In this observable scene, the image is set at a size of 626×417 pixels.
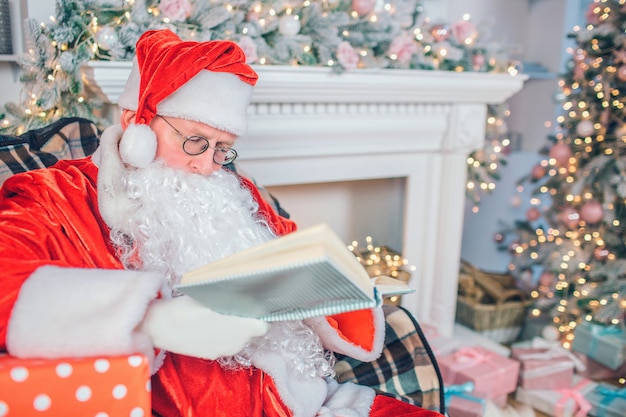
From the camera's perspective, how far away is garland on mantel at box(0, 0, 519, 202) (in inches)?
68.1

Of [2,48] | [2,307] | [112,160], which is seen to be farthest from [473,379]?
[2,48]

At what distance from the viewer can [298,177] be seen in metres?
2.25

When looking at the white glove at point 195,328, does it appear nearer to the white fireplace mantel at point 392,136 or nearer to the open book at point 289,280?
the open book at point 289,280

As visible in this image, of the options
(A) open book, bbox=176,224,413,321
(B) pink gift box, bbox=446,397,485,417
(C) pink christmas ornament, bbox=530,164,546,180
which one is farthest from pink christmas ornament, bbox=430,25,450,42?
(A) open book, bbox=176,224,413,321

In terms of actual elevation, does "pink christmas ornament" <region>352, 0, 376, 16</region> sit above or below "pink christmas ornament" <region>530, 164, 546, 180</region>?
above

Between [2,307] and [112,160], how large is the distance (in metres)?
0.37

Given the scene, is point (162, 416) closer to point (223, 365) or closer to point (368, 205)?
point (223, 365)

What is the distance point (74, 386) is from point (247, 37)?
1368 mm

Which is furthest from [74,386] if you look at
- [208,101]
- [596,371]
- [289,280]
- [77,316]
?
[596,371]

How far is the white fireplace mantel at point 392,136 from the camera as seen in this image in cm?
201

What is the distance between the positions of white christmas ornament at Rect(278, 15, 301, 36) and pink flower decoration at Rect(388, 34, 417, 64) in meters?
0.43

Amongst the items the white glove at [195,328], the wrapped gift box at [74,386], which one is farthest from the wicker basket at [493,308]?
the wrapped gift box at [74,386]

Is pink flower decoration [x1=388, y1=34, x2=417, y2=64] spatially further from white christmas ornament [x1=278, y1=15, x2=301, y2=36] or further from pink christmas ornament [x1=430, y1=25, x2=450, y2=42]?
white christmas ornament [x1=278, y1=15, x2=301, y2=36]

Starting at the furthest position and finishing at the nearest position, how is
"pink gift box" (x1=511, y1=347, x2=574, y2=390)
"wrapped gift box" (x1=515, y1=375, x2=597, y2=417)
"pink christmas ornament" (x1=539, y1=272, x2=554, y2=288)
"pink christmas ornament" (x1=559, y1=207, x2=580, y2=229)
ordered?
1. "pink christmas ornament" (x1=539, y1=272, x2=554, y2=288)
2. "pink christmas ornament" (x1=559, y1=207, x2=580, y2=229)
3. "pink gift box" (x1=511, y1=347, x2=574, y2=390)
4. "wrapped gift box" (x1=515, y1=375, x2=597, y2=417)
